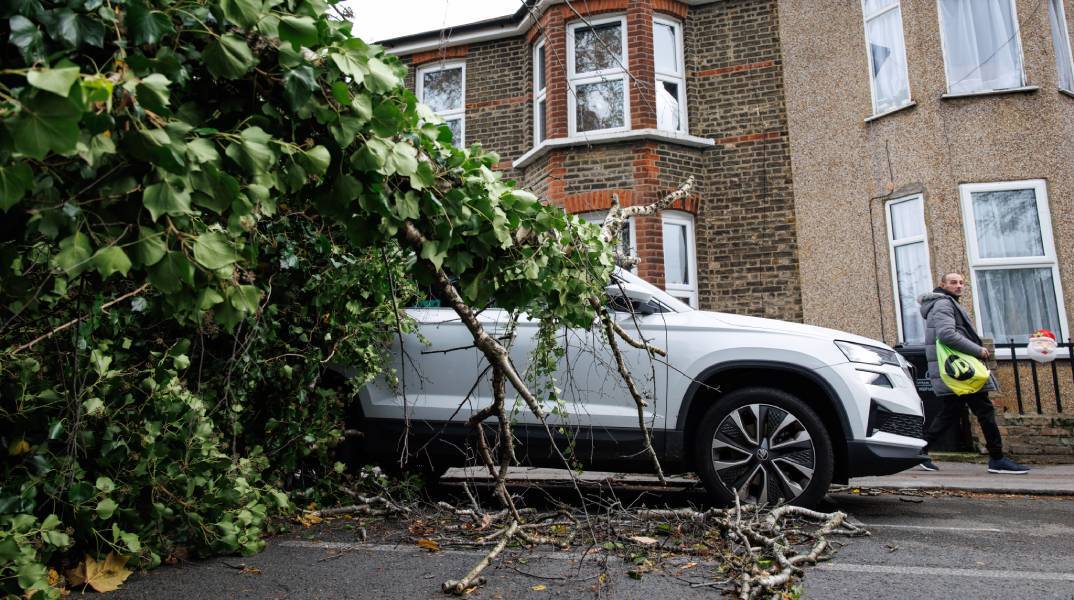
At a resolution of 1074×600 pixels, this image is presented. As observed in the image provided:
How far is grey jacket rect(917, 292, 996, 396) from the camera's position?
6.82 metres

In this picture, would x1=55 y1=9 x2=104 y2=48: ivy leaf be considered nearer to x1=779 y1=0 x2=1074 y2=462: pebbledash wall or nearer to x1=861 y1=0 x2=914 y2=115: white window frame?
x1=779 y1=0 x2=1074 y2=462: pebbledash wall

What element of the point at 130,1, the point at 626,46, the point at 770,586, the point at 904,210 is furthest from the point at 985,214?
the point at 130,1

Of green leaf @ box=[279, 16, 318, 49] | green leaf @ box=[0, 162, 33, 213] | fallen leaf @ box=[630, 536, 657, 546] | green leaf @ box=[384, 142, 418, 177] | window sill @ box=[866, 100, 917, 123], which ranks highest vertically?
window sill @ box=[866, 100, 917, 123]

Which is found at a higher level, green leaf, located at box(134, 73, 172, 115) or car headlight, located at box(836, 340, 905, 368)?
green leaf, located at box(134, 73, 172, 115)

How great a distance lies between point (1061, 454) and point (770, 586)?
7.11 meters

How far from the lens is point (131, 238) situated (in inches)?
58.4

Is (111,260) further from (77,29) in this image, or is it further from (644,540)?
(644,540)

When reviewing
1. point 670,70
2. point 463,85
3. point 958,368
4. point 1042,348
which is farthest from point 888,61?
point 463,85

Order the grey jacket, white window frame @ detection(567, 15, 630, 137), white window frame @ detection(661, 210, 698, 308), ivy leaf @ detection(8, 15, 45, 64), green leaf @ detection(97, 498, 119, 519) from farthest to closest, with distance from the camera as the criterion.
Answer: white window frame @ detection(567, 15, 630, 137)
white window frame @ detection(661, 210, 698, 308)
the grey jacket
green leaf @ detection(97, 498, 119, 519)
ivy leaf @ detection(8, 15, 45, 64)

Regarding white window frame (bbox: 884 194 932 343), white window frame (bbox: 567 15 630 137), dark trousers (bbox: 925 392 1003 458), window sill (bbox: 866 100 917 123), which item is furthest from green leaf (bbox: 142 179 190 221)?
window sill (bbox: 866 100 917 123)

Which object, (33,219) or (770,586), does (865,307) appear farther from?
(33,219)

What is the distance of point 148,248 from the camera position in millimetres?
1435

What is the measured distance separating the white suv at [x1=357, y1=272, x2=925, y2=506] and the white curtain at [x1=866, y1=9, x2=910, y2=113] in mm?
6398

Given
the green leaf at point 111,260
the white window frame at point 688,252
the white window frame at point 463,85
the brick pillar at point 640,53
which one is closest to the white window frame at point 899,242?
the white window frame at point 688,252
